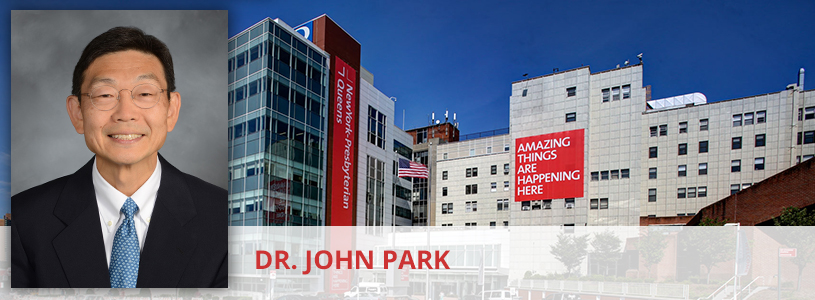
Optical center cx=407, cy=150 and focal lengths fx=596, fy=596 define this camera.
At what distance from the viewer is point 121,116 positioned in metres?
20.3

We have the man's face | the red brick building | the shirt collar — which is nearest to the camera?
the shirt collar

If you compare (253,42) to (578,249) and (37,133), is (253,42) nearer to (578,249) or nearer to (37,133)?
(37,133)

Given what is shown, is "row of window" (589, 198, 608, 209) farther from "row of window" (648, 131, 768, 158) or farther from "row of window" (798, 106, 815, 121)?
"row of window" (798, 106, 815, 121)

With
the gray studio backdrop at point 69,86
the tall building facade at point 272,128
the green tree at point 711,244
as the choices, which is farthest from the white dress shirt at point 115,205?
the green tree at point 711,244

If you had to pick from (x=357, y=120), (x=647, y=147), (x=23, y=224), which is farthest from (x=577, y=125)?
(x=23, y=224)

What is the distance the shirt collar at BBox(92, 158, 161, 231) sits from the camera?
65.5 ft

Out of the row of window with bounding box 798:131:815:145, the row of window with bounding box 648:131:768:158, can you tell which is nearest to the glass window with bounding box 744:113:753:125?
the row of window with bounding box 648:131:768:158

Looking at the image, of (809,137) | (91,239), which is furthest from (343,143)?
(809,137)

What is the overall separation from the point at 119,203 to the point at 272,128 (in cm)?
1806

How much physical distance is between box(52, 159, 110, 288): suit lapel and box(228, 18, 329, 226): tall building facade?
47.1ft

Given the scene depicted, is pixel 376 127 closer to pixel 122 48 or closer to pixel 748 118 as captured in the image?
pixel 748 118

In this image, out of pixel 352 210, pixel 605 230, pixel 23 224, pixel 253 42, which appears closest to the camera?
pixel 23 224

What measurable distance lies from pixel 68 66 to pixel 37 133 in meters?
2.58

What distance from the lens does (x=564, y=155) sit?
52531 mm
